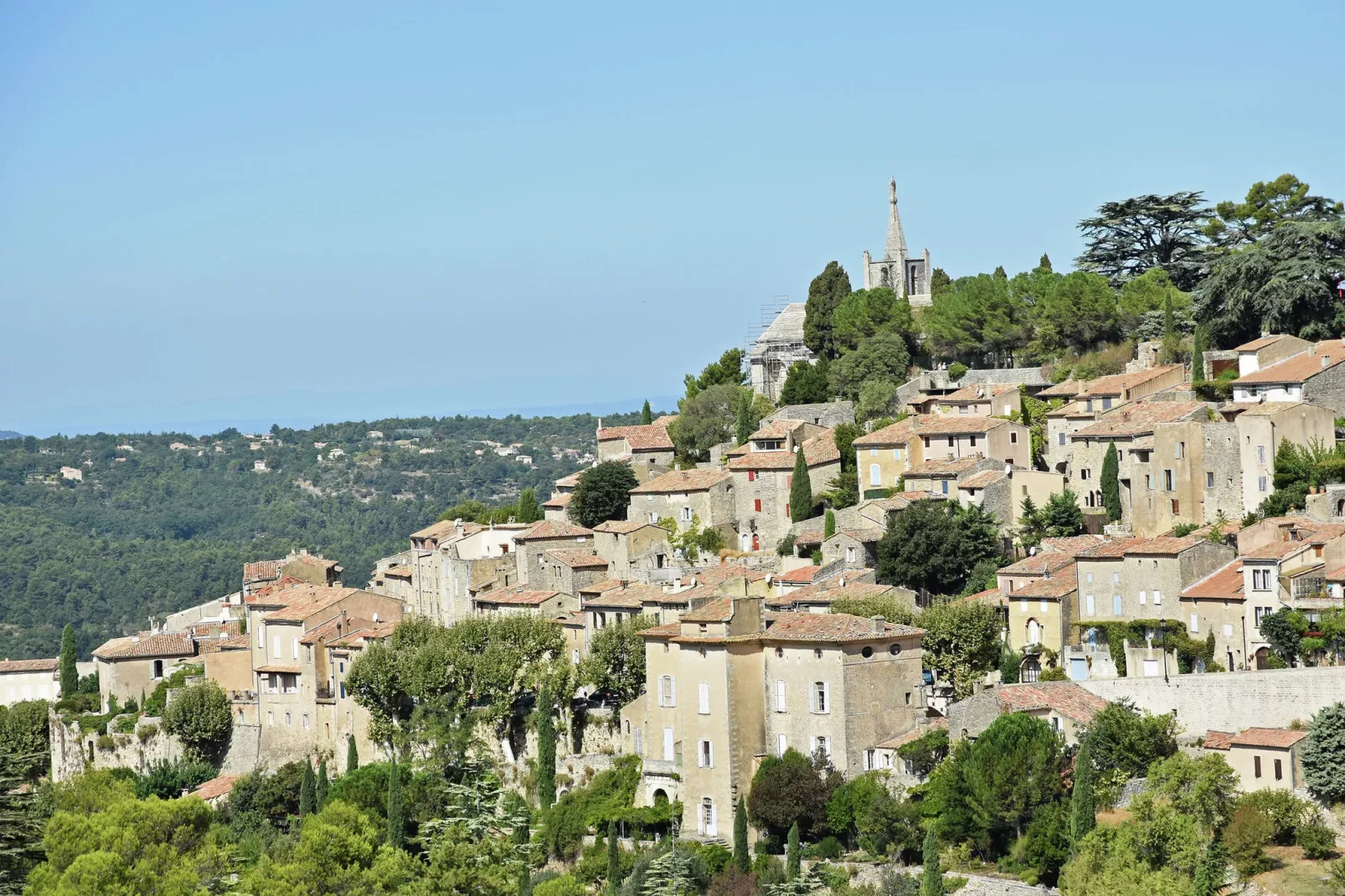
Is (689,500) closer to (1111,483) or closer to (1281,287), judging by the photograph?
(1111,483)

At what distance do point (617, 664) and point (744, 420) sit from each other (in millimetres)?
21830

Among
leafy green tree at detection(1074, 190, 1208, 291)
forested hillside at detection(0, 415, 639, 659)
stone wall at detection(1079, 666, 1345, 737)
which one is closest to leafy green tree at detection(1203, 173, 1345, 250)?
leafy green tree at detection(1074, 190, 1208, 291)

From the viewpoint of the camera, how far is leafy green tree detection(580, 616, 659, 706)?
54375mm

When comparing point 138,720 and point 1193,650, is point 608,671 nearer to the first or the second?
point 1193,650

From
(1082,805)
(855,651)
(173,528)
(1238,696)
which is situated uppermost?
(173,528)

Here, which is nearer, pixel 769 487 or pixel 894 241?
pixel 769 487

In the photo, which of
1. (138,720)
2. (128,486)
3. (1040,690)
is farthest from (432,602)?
(128,486)

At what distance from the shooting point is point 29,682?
264 feet

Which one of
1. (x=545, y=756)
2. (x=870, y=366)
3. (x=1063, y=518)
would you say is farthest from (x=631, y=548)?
(x=870, y=366)

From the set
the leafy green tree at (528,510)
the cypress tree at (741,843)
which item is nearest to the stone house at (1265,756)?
the cypress tree at (741,843)

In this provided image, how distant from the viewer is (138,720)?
69062 millimetres

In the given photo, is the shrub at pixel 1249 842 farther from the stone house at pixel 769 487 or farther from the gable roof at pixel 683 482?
the gable roof at pixel 683 482

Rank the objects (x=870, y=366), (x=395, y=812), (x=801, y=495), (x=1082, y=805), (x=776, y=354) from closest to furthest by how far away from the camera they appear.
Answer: (x=1082, y=805) → (x=395, y=812) → (x=801, y=495) → (x=870, y=366) → (x=776, y=354)

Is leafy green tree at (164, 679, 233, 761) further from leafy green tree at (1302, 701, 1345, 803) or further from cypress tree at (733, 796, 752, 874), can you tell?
leafy green tree at (1302, 701, 1345, 803)
